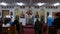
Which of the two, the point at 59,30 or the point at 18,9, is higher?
the point at 18,9

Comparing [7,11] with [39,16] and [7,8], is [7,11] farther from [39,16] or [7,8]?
[39,16]

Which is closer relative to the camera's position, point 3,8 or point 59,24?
point 59,24

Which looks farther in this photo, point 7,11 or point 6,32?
point 7,11

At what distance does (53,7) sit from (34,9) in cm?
237

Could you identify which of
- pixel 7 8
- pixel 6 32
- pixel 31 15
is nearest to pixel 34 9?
pixel 31 15

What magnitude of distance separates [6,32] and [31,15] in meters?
12.6

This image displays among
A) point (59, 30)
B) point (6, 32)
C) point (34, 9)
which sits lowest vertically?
point (6, 32)

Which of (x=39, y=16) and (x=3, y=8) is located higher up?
(x=3, y=8)

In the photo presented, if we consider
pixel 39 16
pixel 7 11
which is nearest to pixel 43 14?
pixel 39 16

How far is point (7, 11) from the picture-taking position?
16.5 metres

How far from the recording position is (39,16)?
1641 cm

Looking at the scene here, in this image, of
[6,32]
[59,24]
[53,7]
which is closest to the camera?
Answer: [59,24]

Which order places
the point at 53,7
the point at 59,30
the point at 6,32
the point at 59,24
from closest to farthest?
the point at 59,30 → the point at 59,24 → the point at 6,32 → the point at 53,7

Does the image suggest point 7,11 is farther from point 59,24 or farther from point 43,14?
point 59,24
